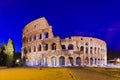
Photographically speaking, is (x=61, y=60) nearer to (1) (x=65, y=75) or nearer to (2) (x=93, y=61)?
(2) (x=93, y=61)

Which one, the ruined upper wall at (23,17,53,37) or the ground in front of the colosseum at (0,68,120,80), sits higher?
the ruined upper wall at (23,17,53,37)

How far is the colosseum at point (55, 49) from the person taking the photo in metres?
51.6

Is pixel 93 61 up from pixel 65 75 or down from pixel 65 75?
up

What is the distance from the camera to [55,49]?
52.3 metres

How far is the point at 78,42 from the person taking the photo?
2098 inches

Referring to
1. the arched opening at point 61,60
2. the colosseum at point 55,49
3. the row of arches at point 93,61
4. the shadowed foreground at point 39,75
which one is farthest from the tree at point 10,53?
the shadowed foreground at point 39,75

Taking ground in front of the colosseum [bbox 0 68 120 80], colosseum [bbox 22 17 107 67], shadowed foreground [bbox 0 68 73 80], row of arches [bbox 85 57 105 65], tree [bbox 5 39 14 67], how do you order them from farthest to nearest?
1. row of arches [bbox 85 57 105 65]
2. colosseum [bbox 22 17 107 67]
3. tree [bbox 5 39 14 67]
4. shadowed foreground [bbox 0 68 73 80]
5. ground in front of the colosseum [bbox 0 68 120 80]

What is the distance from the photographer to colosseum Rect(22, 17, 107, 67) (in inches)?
2031

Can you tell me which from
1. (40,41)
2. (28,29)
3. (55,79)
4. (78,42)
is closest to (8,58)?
(40,41)

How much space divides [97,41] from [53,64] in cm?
1428

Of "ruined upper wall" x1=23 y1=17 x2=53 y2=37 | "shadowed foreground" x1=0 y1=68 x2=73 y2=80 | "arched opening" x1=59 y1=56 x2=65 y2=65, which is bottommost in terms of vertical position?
"shadowed foreground" x1=0 y1=68 x2=73 y2=80

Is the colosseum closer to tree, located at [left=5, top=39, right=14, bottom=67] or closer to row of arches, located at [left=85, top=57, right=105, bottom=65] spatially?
row of arches, located at [left=85, top=57, right=105, bottom=65]

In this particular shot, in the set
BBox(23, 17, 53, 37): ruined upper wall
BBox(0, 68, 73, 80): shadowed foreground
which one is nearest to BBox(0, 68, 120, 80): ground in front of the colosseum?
BBox(0, 68, 73, 80): shadowed foreground

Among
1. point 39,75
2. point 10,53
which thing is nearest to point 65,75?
point 39,75
